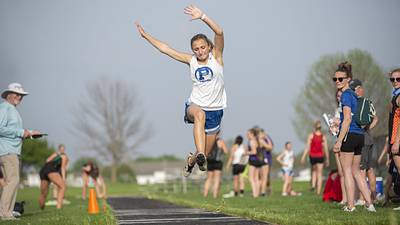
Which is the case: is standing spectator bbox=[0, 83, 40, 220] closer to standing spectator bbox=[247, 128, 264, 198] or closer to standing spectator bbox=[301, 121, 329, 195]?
standing spectator bbox=[247, 128, 264, 198]

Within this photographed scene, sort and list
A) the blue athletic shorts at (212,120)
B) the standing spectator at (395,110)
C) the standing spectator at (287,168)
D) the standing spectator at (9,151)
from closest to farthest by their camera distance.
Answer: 1. the blue athletic shorts at (212,120)
2. the standing spectator at (395,110)
3. the standing spectator at (9,151)
4. the standing spectator at (287,168)

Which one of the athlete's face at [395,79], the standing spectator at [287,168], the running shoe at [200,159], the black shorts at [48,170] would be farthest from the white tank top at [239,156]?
the running shoe at [200,159]

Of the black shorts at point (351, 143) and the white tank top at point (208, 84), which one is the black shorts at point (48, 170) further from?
the black shorts at point (351, 143)

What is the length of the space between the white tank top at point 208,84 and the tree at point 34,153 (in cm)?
11078

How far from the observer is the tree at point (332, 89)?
47.6 m

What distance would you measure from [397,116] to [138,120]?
81.3 meters

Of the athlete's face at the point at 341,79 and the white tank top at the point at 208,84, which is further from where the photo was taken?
the athlete's face at the point at 341,79

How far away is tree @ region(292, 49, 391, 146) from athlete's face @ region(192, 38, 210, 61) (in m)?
33.5

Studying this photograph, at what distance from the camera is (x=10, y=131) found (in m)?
14.5

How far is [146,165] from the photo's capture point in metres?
180

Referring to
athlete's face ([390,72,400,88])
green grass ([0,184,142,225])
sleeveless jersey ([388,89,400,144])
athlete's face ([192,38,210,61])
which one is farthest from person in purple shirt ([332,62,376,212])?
green grass ([0,184,142,225])

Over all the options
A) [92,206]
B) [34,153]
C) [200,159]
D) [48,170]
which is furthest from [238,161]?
[34,153]

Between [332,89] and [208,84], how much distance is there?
1963 inches

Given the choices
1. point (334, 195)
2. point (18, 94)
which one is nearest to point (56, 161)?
point (18, 94)
